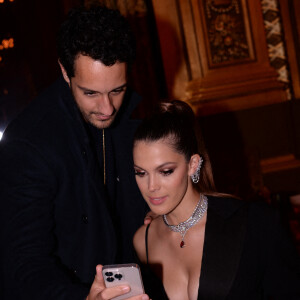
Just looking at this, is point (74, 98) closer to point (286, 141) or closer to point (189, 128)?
point (189, 128)

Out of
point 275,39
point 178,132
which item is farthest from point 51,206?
point 275,39

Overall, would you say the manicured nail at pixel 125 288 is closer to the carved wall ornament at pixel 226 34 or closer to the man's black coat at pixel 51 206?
the man's black coat at pixel 51 206

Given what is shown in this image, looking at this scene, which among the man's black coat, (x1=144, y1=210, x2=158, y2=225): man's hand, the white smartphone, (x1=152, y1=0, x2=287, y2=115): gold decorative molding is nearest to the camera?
the white smartphone

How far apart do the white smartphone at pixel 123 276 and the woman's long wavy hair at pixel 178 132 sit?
777 mm

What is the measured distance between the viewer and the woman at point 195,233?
1751 millimetres

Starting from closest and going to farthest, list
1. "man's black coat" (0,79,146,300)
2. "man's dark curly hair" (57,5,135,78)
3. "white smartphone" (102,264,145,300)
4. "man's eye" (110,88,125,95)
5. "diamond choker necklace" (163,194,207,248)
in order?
"white smartphone" (102,264,145,300)
"man's black coat" (0,79,146,300)
"man's dark curly hair" (57,5,135,78)
"man's eye" (110,88,125,95)
"diamond choker necklace" (163,194,207,248)

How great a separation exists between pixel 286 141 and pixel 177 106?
298cm

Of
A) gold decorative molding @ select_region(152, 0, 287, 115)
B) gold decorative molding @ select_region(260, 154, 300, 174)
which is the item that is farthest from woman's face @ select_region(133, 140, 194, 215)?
gold decorative molding @ select_region(260, 154, 300, 174)

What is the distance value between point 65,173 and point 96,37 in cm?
61

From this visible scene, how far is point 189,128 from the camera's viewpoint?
2.02 m

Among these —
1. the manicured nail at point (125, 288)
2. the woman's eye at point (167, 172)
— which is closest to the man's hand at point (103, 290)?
the manicured nail at point (125, 288)

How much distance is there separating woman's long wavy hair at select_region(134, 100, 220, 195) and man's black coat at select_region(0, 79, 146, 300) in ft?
1.03

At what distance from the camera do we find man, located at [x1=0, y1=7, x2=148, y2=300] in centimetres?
160

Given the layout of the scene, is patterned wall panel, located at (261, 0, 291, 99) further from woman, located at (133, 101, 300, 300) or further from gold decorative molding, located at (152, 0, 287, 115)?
woman, located at (133, 101, 300, 300)
